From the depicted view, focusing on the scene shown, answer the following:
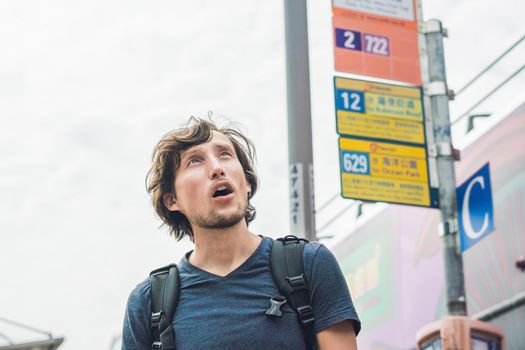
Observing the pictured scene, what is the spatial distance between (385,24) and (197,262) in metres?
7.34

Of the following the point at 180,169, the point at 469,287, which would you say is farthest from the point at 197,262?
the point at 469,287

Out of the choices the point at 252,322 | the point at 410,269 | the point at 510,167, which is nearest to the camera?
the point at 252,322

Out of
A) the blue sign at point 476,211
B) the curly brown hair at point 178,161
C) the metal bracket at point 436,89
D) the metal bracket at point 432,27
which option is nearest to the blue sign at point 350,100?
the metal bracket at point 436,89

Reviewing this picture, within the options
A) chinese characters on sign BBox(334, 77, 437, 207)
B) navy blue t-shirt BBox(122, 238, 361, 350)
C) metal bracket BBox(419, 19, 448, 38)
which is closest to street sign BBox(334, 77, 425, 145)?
chinese characters on sign BBox(334, 77, 437, 207)

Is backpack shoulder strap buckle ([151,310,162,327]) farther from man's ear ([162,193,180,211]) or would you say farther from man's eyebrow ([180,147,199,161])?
man's eyebrow ([180,147,199,161])

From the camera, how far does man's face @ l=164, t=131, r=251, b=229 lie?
3.37 metres

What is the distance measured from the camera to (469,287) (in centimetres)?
1010

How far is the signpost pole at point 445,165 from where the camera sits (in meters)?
8.56

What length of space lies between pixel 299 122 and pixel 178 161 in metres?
3.73

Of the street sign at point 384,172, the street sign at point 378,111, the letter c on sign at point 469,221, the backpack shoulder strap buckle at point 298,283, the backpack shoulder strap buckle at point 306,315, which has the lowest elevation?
the backpack shoulder strap buckle at point 306,315

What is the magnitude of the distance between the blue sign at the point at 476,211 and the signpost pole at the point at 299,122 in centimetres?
279

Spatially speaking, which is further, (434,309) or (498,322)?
(434,309)

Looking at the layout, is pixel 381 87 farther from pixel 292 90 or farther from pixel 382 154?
pixel 292 90

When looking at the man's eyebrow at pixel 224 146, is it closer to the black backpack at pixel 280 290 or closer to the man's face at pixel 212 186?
the man's face at pixel 212 186
